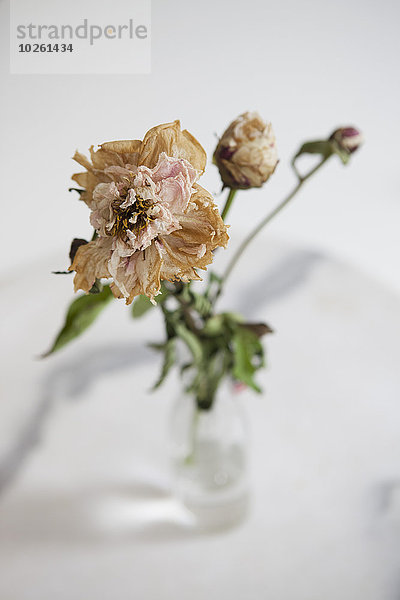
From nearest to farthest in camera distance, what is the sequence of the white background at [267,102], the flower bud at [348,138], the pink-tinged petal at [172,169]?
the pink-tinged petal at [172,169] → the flower bud at [348,138] → the white background at [267,102]

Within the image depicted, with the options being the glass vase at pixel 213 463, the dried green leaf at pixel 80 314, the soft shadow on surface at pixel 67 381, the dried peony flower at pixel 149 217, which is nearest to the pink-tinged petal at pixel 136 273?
the dried peony flower at pixel 149 217

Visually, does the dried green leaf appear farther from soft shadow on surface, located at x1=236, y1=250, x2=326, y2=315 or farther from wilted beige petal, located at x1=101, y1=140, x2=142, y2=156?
soft shadow on surface, located at x1=236, y1=250, x2=326, y2=315

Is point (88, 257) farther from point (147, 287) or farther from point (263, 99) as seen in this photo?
point (263, 99)

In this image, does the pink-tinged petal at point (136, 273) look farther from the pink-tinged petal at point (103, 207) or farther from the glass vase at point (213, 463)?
the glass vase at point (213, 463)

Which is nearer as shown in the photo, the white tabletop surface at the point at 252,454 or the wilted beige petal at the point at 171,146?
the wilted beige petal at the point at 171,146

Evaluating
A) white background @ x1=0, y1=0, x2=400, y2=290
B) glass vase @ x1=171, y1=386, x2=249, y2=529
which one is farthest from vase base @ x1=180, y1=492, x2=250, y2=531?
white background @ x1=0, y1=0, x2=400, y2=290

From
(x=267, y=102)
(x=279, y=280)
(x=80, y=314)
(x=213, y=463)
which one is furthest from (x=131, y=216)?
(x=267, y=102)
